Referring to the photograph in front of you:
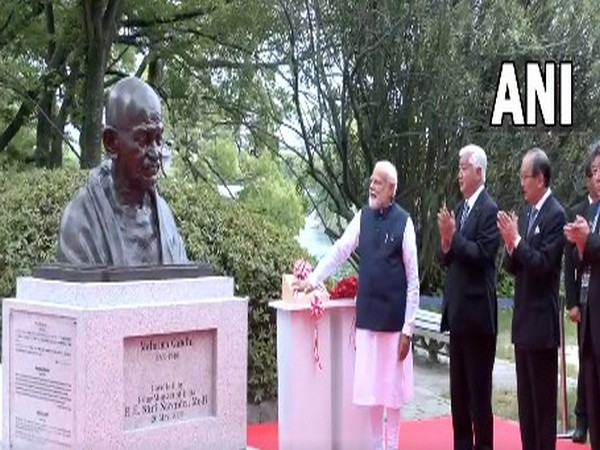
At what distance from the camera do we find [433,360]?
1180cm

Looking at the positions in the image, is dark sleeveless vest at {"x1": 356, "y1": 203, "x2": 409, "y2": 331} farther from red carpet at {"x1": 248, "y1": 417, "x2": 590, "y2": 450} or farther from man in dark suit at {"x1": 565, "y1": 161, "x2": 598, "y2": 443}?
red carpet at {"x1": 248, "y1": 417, "x2": 590, "y2": 450}

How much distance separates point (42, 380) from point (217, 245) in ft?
10.6

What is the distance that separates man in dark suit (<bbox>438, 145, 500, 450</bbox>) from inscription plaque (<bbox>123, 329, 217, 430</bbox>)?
161 cm

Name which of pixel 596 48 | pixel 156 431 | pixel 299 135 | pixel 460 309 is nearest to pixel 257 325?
pixel 460 309

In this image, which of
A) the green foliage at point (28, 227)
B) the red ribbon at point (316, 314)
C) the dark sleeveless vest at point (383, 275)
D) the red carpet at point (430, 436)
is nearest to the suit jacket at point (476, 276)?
the dark sleeveless vest at point (383, 275)

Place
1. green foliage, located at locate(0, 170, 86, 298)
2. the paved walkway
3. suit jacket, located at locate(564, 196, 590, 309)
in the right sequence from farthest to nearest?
the paved walkway, green foliage, located at locate(0, 170, 86, 298), suit jacket, located at locate(564, 196, 590, 309)

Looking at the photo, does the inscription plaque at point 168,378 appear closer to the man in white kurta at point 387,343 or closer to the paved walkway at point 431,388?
the man in white kurta at point 387,343

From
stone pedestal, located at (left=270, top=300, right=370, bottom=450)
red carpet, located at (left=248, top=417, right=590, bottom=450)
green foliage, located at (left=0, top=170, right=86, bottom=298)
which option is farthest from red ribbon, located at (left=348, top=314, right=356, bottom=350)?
green foliage, located at (left=0, top=170, right=86, bottom=298)

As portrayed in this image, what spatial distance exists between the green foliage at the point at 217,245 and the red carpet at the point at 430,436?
1.92 feet

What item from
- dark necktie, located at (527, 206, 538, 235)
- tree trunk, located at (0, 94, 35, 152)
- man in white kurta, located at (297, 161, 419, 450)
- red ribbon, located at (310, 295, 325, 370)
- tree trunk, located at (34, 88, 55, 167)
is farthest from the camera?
tree trunk, located at (0, 94, 35, 152)

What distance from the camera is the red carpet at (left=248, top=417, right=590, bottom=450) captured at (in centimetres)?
783

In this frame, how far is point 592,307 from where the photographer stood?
6.24 m

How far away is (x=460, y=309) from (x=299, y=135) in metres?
5.85

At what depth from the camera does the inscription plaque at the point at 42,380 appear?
5586mm
